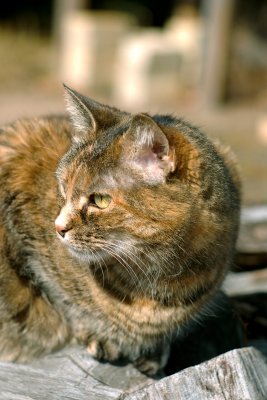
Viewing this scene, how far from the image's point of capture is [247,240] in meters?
4.00

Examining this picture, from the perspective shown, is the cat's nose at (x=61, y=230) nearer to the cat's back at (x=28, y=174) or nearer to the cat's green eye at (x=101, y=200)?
the cat's green eye at (x=101, y=200)

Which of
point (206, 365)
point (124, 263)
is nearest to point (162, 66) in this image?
point (124, 263)

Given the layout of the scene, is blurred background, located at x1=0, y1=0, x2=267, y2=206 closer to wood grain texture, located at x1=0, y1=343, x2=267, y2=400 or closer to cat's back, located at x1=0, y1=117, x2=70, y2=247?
cat's back, located at x1=0, y1=117, x2=70, y2=247

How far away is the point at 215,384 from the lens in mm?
2182

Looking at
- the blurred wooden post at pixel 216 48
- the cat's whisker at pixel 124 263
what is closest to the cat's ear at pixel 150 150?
the cat's whisker at pixel 124 263

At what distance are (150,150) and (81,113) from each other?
472 mm

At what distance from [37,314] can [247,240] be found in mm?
1310

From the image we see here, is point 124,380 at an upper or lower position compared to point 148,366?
upper

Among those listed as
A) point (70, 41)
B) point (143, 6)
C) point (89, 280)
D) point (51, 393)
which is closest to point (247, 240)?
point (89, 280)

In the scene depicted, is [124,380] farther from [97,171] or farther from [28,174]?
[28,174]

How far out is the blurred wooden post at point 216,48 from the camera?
931cm

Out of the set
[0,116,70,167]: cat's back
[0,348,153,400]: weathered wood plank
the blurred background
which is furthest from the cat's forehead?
the blurred background

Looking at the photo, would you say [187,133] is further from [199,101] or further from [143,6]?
[143,6]

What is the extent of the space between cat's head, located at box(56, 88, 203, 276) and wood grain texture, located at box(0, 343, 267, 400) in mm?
432
